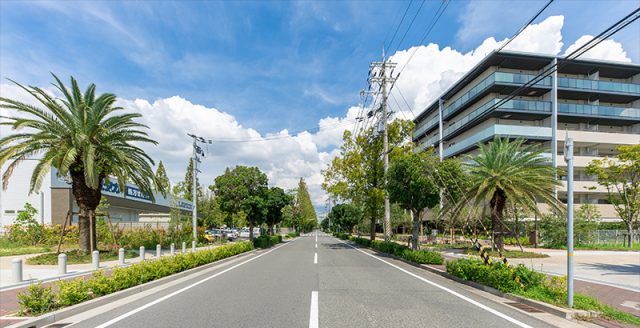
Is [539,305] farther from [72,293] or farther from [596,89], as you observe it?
[596,89]

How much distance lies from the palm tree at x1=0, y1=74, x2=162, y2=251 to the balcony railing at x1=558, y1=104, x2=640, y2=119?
4140cm

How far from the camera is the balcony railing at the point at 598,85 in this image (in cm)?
3775

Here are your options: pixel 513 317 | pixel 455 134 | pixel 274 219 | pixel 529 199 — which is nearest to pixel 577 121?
pixel 455 134

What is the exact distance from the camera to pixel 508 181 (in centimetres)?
1861

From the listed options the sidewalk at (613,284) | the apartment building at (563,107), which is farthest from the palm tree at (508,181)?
the apartment building at (563,107)

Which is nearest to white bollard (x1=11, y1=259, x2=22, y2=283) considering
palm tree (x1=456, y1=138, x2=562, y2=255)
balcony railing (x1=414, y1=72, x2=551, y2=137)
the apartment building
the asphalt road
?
the asphalt road

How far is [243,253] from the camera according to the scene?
22.1 meters

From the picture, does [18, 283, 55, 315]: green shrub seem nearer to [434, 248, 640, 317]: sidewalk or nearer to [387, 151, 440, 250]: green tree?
[434, 248, 640, 317]: sidewalk

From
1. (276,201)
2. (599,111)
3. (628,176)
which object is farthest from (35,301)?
(599,111)

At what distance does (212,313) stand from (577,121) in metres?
46.4

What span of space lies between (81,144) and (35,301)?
12.0m

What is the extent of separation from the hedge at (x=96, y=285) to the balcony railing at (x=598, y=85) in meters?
41.6

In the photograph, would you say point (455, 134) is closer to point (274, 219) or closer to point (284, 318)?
point (274, 219)

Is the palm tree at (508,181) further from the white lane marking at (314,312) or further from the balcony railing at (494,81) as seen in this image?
the balcony railing at (494,81)
